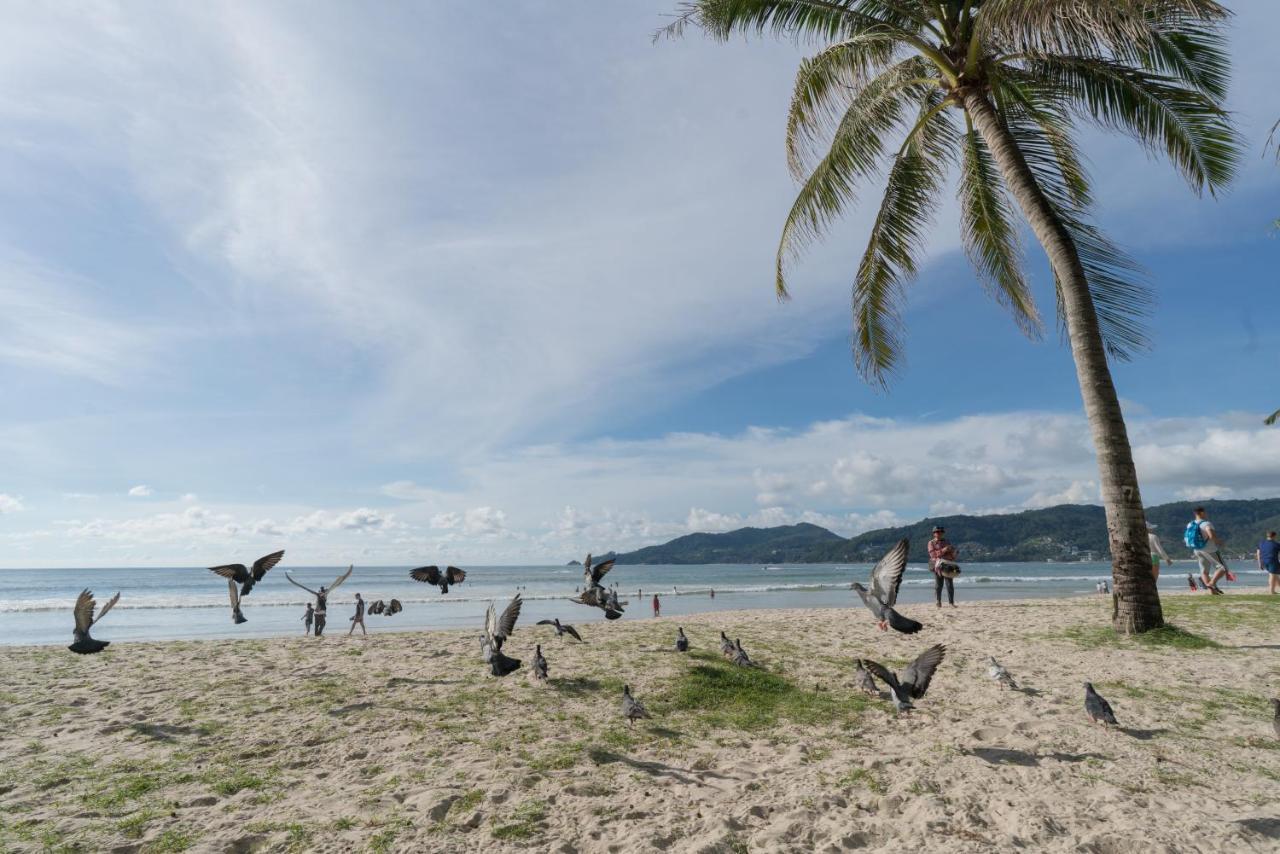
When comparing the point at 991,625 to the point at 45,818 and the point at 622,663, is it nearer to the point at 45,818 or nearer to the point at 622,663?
the point at 622,663

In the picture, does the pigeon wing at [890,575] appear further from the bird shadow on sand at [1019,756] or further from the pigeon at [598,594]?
the pigeon at [598,594]

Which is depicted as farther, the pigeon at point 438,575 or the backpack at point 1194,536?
the backpack at point 1194,536

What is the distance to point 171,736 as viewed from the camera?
21.9ft

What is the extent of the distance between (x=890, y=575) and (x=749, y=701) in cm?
227

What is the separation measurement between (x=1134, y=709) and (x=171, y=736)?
9758 mm

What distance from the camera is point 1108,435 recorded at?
9055mm

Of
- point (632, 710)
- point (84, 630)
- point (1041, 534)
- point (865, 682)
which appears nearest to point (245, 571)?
point (84, 630)

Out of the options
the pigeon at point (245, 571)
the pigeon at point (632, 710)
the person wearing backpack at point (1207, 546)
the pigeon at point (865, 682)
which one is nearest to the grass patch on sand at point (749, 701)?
the pigeon at point (865, 682)

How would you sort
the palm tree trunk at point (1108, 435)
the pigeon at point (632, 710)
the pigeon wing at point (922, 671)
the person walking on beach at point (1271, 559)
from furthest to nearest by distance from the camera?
the person walking on beach at point (1271, 559), the palm tree trunk at point (1108, 435), the pigeon at point (632, 710), the pigeon wing at point (922, 671)

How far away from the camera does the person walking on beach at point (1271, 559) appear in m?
13.7

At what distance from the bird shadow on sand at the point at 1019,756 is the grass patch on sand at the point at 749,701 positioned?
1.41 m

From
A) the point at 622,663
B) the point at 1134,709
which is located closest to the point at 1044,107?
the point at 1134,709

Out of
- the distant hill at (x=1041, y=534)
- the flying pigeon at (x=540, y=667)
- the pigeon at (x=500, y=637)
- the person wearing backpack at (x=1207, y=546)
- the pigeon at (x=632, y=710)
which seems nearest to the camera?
the pigeon at (x=632, y=710)

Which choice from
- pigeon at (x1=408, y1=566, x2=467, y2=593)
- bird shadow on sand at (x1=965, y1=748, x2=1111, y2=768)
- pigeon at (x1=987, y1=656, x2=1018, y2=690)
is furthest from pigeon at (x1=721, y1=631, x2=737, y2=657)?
pigeon at (x1=408, y1=566, x2=467, y2=593)
